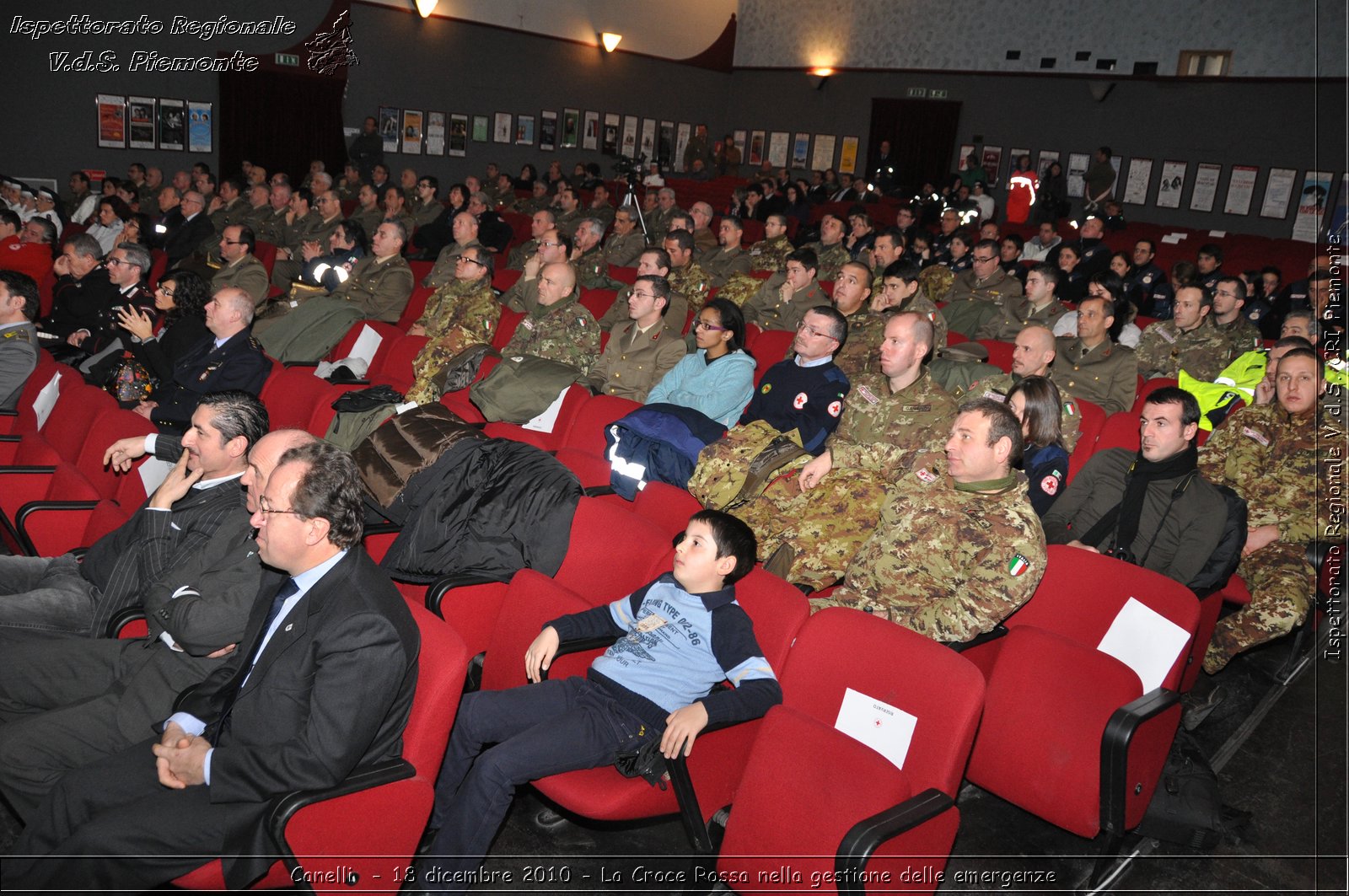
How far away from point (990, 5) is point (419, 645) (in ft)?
51.1

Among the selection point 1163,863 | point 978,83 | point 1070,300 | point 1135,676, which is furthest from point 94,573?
point 978,83

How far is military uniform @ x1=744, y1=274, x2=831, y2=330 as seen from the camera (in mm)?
6285

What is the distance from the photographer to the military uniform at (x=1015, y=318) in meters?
6.36

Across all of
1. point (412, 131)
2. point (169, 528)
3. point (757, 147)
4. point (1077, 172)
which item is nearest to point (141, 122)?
point (412, 131)

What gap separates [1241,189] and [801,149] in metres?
7.63

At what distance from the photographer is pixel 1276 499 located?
3969 mm

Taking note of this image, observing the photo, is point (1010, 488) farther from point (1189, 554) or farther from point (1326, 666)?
point (1326, 666)

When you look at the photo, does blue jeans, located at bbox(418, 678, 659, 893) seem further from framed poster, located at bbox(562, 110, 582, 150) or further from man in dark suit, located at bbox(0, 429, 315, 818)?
framed poster, located at bbox(562, 110, 582, 150)

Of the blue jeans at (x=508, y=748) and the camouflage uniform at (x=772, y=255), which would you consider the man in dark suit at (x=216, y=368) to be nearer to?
the blue jeans at (x=508, y=748)

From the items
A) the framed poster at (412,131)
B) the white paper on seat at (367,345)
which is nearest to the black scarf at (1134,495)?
the white paper on seat at (367,345)

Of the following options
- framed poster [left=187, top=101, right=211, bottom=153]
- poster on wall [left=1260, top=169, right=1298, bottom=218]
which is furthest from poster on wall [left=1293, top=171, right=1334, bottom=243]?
framed poster [left=187, top=101, right=211, bottom=153]

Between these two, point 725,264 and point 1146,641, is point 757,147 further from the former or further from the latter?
point 1146,641

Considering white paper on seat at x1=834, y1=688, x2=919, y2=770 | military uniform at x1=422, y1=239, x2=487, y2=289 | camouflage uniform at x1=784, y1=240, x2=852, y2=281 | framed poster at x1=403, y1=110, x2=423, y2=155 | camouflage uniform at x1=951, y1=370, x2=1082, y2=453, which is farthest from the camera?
framed poster at x1=403, y1=110, x2=423, y2=155

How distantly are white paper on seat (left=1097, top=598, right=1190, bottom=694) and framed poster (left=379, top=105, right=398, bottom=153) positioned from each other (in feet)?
46.3
